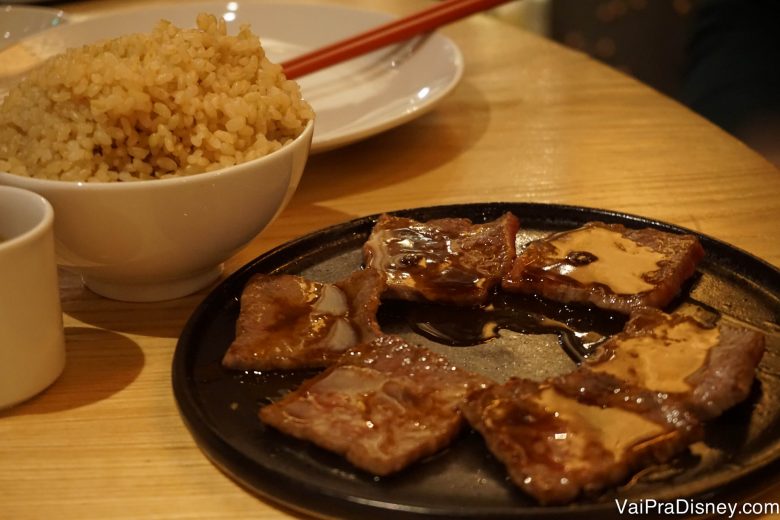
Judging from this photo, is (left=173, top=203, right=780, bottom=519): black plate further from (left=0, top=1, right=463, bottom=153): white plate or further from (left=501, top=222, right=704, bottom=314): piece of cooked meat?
(left=0, top=1, right=463, bottom=153): white plate

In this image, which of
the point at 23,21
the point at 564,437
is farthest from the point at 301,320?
the point at 23,21

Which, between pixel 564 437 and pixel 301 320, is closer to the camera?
pixel 564 437

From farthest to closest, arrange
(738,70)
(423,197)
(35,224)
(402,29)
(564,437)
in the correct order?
(738,70) → (402,29) → (423,197) → (35,224) → (564,437)

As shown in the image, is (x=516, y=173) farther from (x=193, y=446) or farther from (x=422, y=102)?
(x=193, y=446)

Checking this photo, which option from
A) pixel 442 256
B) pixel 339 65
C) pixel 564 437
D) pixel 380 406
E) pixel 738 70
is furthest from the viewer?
pixel 738 70

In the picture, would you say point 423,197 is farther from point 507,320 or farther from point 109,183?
point 109,183

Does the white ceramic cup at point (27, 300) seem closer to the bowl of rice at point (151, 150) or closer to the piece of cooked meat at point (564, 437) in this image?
the bowl of rice at point (151, 150)

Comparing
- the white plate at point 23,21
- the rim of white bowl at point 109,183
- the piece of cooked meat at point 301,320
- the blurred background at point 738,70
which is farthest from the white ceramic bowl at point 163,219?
the blurred background at point 738,70
